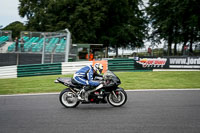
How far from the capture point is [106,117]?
661cm

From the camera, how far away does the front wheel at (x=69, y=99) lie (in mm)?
8109

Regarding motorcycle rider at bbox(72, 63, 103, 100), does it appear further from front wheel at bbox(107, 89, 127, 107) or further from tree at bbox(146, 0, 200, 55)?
tree at bbox(146, 0, 200, 55)

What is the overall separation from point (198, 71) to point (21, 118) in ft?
46.7

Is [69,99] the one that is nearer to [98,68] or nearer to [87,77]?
[87,77]

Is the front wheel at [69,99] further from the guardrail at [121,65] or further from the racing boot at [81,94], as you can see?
the guardrail at [121,65]

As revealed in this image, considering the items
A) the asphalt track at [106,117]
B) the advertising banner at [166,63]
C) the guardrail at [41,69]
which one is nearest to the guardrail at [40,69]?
the guardrail at [41,69]

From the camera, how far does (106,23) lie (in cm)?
3750

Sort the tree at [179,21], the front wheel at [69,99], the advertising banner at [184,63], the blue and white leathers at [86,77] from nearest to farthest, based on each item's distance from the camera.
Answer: the blue and white leathers at [86,77] → the front wheel at [69,99] → the advertising banner at [184,63] → the tree at [179,21]

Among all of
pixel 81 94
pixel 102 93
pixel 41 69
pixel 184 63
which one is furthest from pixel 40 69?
pixel 102 93

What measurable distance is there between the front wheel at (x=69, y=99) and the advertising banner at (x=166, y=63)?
11.1 meters

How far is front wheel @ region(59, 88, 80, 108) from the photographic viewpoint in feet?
26.6

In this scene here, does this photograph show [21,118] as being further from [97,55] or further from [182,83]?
[97,55]

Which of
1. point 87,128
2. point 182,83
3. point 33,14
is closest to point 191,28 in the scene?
point 182,83

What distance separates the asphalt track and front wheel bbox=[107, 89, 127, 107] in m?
0.17
